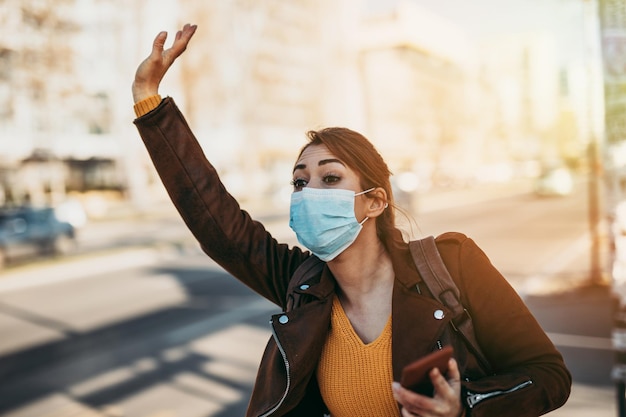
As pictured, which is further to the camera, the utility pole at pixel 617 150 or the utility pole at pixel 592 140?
the utility pole at pixel 592 140

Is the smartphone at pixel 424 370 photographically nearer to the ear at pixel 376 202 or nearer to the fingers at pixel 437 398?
the fingers at pixel 437 398

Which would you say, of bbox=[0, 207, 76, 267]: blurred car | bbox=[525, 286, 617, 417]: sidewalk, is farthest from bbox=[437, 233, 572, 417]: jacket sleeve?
bbox=[0, 207, 76, 267]: blurred car

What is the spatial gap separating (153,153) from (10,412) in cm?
453

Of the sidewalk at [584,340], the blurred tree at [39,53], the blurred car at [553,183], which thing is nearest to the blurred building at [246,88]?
the blurred tree at [39,53]

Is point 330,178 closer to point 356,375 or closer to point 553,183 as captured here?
point 356,375

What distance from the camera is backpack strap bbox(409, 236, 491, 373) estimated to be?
5.68 ft

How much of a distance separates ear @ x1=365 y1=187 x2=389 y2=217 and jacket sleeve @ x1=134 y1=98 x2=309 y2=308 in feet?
1.14

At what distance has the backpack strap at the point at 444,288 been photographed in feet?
5.68

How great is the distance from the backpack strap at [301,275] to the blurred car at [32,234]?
1600 cm

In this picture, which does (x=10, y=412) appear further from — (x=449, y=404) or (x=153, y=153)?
(x=449, y=404)

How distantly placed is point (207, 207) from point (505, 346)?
3.29 feet

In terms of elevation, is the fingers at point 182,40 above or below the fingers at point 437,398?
above

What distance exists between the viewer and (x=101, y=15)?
77.9 feet

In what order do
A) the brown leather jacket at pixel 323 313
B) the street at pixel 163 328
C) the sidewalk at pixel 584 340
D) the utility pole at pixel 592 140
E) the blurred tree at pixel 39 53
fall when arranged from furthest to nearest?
the blurred tree at pixel 39 53 < the utility pole at pixel 592 140 < the street at pixel 163 328 < the sidewalk at pixel 584 340 < the brown leather jacket at pixel 323 313
